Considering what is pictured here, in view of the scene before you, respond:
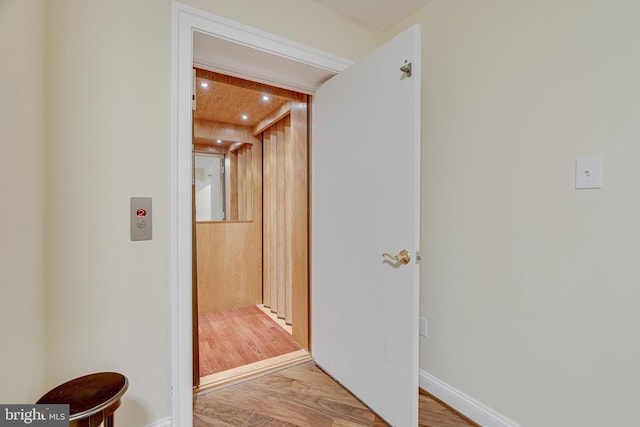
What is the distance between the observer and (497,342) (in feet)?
4.81

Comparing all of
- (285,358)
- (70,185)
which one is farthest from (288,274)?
(70,185)

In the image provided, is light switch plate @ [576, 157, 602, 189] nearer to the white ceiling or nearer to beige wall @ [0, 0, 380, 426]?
the white ceiling

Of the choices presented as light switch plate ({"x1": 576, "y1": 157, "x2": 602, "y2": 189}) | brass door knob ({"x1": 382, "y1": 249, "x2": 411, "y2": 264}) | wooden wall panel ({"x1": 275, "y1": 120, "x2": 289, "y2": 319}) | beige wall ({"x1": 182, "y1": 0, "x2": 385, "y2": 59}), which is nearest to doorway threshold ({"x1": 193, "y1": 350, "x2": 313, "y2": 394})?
wooden wall panel ({"x1": 275, "y1": 120, "x2": 289, "y2": 319})

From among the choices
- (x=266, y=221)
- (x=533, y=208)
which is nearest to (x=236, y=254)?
(x=266, y=221)

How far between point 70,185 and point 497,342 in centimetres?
211

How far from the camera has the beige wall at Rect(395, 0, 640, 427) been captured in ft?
3.55

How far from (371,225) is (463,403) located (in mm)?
→ 1107

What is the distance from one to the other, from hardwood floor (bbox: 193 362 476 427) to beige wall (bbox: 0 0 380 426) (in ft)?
1.29

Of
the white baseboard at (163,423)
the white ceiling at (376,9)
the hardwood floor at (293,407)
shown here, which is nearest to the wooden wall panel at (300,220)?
the hardwood floor at (293,407)

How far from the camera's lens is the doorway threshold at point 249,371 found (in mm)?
1906

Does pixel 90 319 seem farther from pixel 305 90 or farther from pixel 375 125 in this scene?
pixel 305 90

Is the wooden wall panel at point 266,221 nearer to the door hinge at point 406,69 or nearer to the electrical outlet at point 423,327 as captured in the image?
the electrical outlet at point 423,327

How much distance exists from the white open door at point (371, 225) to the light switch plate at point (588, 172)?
63 centimetres

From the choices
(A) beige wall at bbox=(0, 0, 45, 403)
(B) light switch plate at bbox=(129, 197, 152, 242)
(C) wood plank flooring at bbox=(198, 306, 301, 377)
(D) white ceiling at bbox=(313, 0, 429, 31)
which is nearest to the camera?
(A) beige wall at bbox=(0, 0, 45, 403)
